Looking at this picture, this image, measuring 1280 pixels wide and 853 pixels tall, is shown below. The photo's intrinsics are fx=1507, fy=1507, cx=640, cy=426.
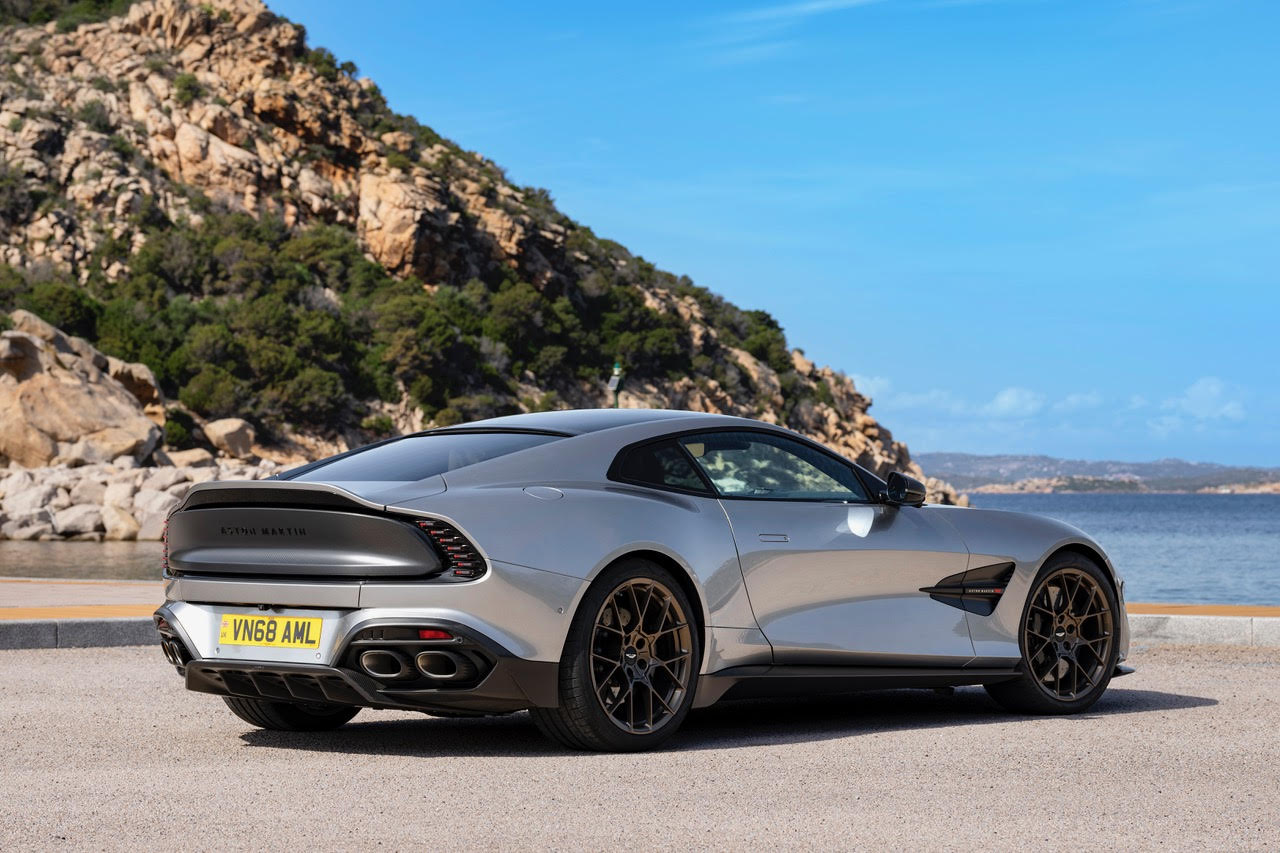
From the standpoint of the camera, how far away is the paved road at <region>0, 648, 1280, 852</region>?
174 inches

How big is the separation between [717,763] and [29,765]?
2.61 m

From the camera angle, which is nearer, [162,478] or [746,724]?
[746,724]

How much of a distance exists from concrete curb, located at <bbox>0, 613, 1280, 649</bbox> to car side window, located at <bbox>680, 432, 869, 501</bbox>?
16.9ft

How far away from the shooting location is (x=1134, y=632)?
11.3 metres

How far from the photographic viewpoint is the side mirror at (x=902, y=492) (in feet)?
22.7

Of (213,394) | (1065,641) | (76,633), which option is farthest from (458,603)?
(213,394)

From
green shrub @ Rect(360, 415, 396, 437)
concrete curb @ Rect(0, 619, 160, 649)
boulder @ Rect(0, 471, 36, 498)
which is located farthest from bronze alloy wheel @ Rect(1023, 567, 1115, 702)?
green shrub @ Rect(360, 415, 396, 437)

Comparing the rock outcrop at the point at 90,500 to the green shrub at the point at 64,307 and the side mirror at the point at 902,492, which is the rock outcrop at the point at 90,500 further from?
the side mirror at the point at 902,492

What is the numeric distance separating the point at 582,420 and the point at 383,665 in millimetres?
1556

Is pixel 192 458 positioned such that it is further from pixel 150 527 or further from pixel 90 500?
pixel 150 527

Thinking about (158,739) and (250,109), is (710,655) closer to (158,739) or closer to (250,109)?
(158,739)

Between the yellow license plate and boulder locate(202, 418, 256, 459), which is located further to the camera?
boulder locate(202, 418, 256, 459)

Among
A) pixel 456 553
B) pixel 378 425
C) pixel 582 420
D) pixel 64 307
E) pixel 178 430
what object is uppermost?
pixel 64 307

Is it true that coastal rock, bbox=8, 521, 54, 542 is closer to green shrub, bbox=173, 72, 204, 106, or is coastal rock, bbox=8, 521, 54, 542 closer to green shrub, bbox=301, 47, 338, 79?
green shrub, bbox=173, 72, 204, 106
